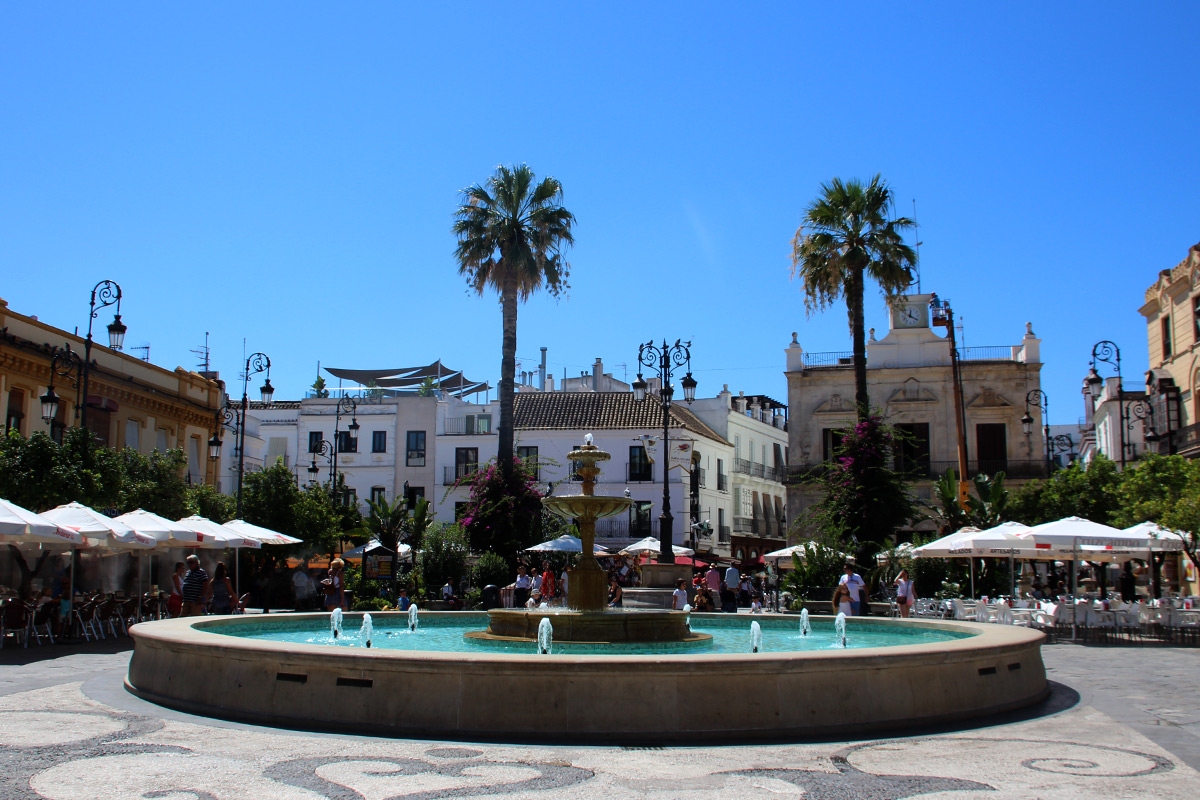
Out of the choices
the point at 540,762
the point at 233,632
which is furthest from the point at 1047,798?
the point at 233,632

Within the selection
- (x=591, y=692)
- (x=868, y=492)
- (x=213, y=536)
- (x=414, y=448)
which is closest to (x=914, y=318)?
(x=868, y=492)

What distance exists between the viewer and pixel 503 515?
31.6m

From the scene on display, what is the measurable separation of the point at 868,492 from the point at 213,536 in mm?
16110

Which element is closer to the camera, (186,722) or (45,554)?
(186,722)

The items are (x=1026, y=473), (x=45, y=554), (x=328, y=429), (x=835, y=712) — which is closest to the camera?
(x=835, y=712)

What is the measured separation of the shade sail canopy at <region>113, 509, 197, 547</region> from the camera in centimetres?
1778

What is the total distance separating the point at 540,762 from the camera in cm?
680

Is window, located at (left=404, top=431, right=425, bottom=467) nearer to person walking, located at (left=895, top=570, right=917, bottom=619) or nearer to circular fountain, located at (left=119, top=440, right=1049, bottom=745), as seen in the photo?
person walking, located at (left=895, top=570, right=917, bottom=619)

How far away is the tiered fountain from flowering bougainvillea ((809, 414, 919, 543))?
14.4m

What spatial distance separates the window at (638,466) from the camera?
4862 cm

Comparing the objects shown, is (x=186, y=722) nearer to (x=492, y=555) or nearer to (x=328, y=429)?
(x=492, y=555)

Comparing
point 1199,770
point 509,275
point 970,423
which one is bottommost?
point 1199,770

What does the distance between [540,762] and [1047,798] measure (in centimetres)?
306

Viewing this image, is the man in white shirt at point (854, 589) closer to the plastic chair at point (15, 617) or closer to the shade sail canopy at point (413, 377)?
the plastic chair at point (15, 617)
